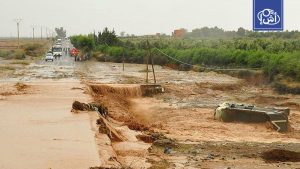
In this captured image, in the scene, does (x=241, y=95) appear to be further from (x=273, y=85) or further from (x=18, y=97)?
(x=18, y=97)

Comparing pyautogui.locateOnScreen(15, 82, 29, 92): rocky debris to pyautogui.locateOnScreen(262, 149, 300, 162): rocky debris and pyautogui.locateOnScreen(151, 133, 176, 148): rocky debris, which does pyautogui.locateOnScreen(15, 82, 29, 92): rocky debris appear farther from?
pyautogui.locateOnScreen(262, 149, 300, 162): rocky debris

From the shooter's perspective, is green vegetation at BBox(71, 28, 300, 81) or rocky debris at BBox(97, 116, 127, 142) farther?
green vegetation at BBox(71, 28, 300, 81)

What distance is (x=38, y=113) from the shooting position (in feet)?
53.1

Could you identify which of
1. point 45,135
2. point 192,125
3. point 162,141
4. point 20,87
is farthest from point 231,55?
point 45,135

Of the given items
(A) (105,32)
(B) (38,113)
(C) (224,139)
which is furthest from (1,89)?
(A) (105,32)

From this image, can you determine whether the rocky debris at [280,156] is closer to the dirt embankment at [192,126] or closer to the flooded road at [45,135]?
the dirt embankment at [192,126]

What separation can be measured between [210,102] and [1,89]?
10.1 m

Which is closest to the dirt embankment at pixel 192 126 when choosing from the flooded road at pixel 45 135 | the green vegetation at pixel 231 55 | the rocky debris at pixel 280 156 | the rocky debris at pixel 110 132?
the rocky debris at pixel 280 156

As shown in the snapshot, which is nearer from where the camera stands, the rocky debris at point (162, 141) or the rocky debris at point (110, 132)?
the rocky debris at point (110, 132)

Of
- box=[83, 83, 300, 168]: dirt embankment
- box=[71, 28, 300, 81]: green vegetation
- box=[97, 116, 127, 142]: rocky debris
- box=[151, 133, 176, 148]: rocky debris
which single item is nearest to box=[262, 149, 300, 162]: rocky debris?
box=[83, 83, 300, 168]: dirt embankment

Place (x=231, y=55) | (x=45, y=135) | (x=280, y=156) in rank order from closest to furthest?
(x=280, y=156) < (x=45, y=135) < (x=231, y=55)

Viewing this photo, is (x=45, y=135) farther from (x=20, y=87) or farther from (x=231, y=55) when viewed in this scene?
(x=231, y=55)

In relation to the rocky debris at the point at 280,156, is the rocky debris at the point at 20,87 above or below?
above

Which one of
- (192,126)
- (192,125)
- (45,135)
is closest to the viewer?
(45,135)
